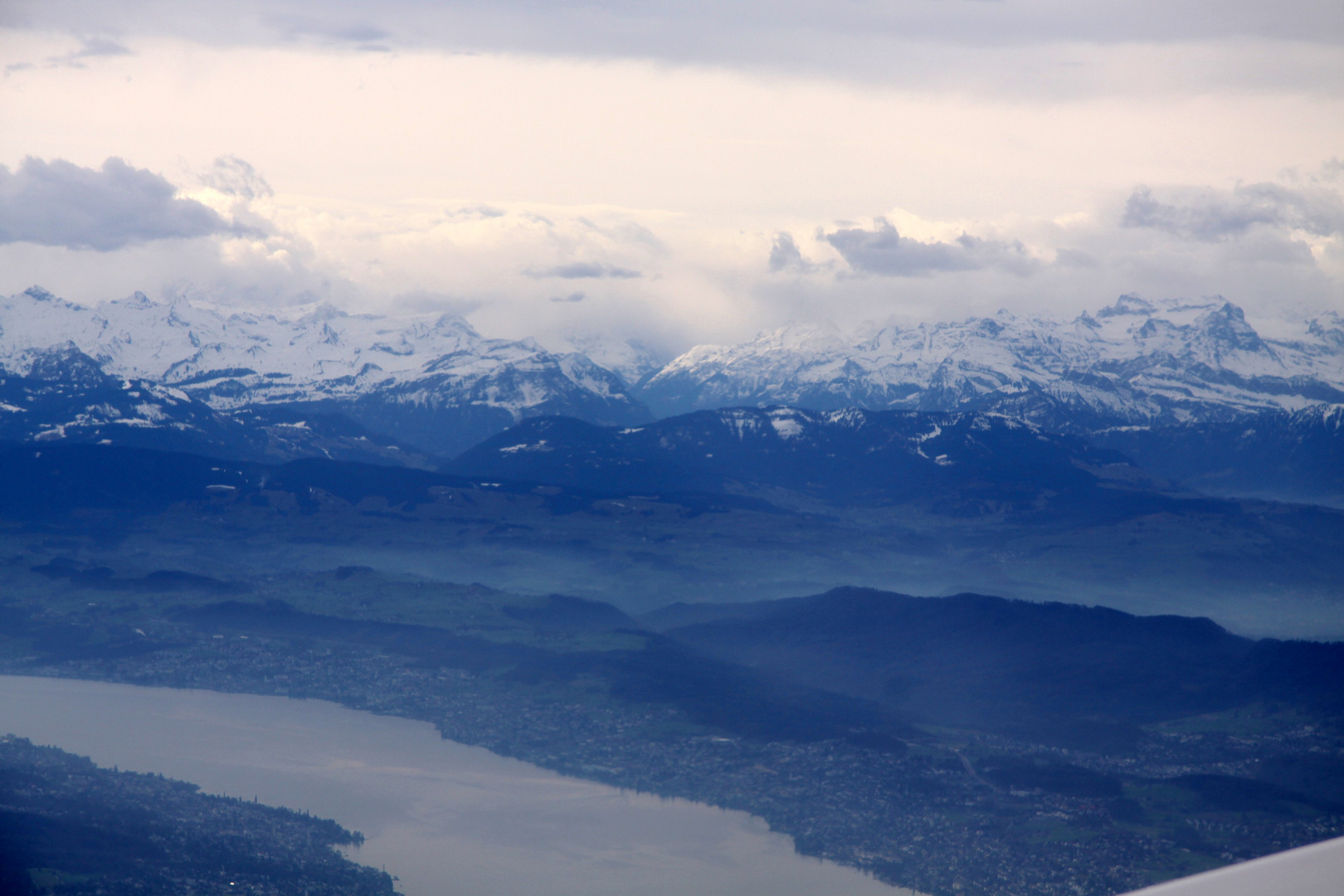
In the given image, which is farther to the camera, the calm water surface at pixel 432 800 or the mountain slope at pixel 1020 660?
the mountain slope at pixel 1020 660

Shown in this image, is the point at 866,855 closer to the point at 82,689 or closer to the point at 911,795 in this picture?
the point at 911,795

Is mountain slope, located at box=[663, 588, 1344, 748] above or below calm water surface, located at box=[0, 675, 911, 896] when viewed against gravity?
above

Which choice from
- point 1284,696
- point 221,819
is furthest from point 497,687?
point 1284,696

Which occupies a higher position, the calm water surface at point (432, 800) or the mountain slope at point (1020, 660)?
the mountain slope at point (1020, 660)

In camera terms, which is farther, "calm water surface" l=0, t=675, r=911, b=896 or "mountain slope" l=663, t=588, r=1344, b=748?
"mountain slope" l=663, t=588, r=1344, b=748

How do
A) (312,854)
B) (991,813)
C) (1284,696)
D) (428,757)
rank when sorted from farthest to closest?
(1284,696), (428,757), (991,813), (312,854)

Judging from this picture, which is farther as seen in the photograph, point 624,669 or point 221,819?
point 624,669

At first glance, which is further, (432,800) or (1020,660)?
(1020,660)

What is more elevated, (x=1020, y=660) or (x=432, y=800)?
(x=1020, y=660)
